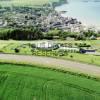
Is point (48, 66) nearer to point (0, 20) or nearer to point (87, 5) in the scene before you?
point (0, 20)

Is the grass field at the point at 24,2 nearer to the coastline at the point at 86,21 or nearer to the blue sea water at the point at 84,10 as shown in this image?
the blue sea water at the point at 84,10

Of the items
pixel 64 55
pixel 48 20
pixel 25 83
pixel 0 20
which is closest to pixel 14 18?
pixel 0 20

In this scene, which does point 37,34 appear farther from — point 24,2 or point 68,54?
point 24,2

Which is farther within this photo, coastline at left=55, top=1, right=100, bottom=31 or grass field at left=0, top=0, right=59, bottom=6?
grass field at left=0, top=0, right=59, bottom=6

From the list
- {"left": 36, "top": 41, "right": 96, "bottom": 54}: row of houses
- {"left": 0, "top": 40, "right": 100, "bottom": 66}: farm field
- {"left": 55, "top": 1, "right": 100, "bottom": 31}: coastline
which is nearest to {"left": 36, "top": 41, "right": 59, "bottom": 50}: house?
{"left": 36, "top": 41, "right": 96, "bottom": 54}: row of houses

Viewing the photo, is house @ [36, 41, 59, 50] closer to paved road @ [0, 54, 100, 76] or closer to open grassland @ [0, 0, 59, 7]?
paved road @ [0, 54, 100, 76]

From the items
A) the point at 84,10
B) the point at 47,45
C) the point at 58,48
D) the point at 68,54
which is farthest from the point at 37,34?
the point at 84,10
